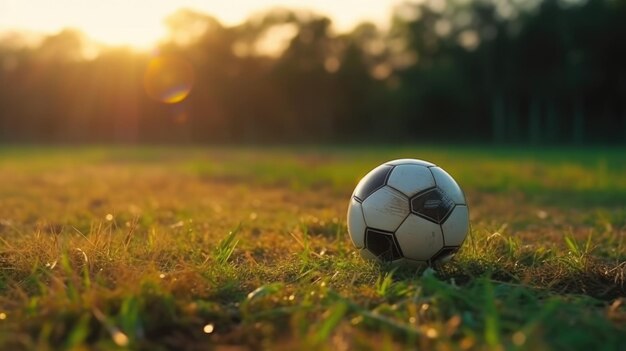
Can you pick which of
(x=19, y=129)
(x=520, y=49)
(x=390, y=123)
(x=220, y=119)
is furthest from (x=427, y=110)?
(x=19, y=129)

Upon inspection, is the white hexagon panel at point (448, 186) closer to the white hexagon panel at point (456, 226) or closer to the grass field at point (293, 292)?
the white hexagon panel at point (456, 226)

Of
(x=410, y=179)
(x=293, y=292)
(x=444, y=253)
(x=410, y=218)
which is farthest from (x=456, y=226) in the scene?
(x=293, y=292)

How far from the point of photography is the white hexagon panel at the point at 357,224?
384cm

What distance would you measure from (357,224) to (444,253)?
0.59 m

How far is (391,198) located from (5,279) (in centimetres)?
237

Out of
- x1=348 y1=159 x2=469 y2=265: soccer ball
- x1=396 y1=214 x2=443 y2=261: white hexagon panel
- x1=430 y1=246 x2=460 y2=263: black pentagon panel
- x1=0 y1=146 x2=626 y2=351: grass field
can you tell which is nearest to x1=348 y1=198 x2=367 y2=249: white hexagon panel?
x1=348 y1=159 x2=469 y2=265: soccer ball

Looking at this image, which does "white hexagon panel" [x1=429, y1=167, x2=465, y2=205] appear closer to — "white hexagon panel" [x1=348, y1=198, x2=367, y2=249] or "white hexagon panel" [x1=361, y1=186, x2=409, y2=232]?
"white hexagon panel" [x1=361, y1=186, x2=409, y2=232]

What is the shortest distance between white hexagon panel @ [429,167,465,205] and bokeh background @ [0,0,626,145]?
130 ft

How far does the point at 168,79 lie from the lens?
5006cm

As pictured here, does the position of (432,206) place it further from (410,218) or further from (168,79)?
(168,79)

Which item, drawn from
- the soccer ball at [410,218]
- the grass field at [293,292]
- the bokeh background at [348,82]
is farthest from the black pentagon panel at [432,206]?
the bokeh background at [348,82]

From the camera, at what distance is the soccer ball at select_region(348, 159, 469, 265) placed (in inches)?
145

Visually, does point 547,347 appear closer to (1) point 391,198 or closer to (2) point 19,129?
(1) point 391,198

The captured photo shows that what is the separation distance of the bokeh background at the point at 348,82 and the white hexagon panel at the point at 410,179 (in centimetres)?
3981
